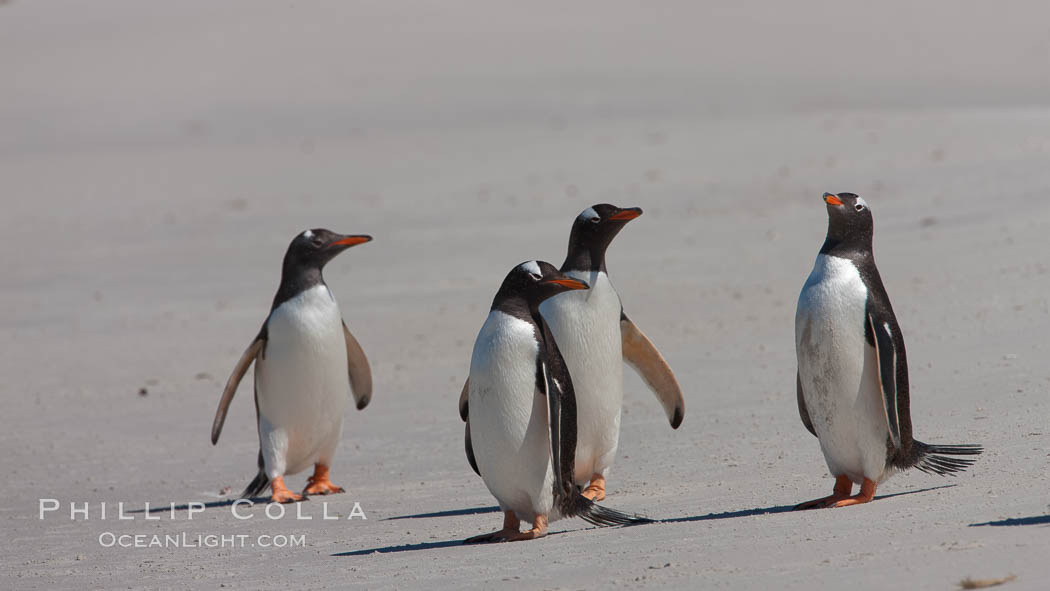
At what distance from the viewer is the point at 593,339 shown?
582 centimetres

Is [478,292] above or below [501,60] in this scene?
below

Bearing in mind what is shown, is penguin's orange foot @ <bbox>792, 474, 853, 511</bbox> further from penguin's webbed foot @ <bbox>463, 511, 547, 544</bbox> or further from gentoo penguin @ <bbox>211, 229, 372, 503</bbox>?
gentoo penguin @ <bbox>211, 229, 372, 503</bbox>

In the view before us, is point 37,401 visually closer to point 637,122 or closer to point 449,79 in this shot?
point 637,122

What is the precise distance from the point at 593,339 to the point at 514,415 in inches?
39.8

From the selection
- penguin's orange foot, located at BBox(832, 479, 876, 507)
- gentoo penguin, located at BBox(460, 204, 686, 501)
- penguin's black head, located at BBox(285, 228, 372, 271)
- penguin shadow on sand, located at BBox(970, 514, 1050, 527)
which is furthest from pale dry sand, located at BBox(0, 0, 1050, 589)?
penguin's black head, located at BBox(285, 228, 372, 271)

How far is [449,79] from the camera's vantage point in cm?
2661

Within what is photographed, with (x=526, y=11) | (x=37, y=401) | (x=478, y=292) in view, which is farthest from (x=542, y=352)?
(x=526, y=11)

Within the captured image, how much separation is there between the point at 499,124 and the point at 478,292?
11.0m

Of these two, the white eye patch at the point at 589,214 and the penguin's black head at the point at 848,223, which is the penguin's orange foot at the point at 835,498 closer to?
the penguin's black head at the point at 848,223

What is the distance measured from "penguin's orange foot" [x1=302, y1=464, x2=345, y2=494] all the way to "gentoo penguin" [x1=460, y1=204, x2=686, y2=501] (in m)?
1.43

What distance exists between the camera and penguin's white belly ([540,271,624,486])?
5.80m

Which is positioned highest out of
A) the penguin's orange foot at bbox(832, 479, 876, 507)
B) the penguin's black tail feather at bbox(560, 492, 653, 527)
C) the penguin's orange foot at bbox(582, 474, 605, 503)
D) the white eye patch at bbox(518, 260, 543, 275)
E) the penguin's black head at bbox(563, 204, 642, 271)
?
the penguin's black head at bbox(563, 204, 642, 271)

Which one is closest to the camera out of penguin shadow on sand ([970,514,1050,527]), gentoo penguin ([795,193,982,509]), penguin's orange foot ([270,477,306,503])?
penguin shadow on sand ([970,514,1050,527])

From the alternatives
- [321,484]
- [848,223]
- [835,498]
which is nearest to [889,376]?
[835,498]
